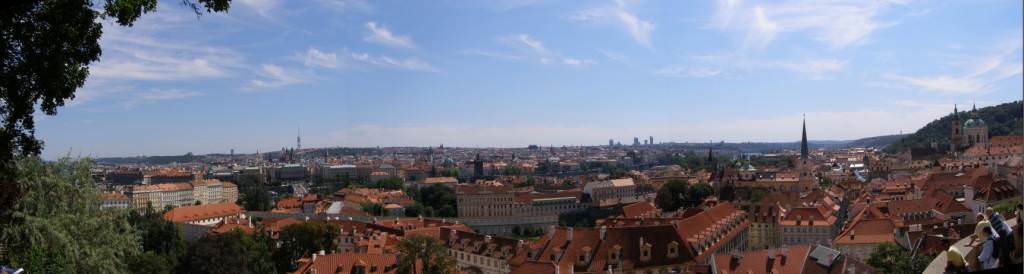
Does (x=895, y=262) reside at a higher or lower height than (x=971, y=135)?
lower

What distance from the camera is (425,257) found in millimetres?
19906

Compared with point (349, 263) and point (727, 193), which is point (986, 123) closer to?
point (727, 193)

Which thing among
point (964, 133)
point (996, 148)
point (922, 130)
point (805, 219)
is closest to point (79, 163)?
point (805, 219)

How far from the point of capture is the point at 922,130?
335ft

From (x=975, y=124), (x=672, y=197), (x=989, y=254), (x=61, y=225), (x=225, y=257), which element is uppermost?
(x=975, y=124)

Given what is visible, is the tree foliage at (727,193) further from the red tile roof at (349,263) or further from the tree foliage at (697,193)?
the red tile roof at (349,263)

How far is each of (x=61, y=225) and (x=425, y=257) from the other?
28.2 feet

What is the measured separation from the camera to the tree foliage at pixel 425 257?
63.7ft

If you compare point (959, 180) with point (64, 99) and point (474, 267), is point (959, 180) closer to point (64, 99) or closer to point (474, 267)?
point (474, 267)

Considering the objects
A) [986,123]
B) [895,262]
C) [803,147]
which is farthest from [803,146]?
[895,262]

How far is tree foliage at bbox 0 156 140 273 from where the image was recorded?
12.6 m

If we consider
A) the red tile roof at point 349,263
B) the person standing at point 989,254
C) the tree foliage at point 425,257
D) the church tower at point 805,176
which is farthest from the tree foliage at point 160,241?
the church tower at point 805,176

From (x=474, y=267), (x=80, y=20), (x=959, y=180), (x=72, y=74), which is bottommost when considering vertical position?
(x=474, y=267)

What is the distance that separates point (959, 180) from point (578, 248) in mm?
22577
